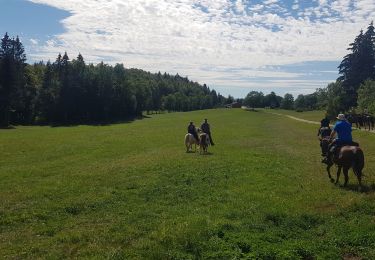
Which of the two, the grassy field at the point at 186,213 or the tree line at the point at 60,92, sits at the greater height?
the tree line at the point at 60,92

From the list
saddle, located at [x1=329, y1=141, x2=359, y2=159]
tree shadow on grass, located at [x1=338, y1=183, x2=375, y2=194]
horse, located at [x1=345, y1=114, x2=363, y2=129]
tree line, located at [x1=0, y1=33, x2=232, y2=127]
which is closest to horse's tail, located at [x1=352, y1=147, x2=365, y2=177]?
tree shadow on grass, located at [x1=338, y1=183, x2=375, y2=194]

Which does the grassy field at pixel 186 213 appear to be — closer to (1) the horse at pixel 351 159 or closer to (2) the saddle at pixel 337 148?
(1) the horse at pixel 351 159

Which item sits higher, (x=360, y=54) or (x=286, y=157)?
(x=360, y=54)

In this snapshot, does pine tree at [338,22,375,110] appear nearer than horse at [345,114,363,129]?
No

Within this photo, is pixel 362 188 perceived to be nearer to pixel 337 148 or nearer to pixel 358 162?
pixel 358 162

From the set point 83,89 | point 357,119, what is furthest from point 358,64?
point 83,89

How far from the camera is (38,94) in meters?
99.6

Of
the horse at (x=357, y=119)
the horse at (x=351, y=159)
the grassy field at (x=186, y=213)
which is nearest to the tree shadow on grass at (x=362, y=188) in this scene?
the grassy field at (x=186, y=213)

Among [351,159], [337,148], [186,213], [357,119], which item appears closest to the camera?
[186,213]

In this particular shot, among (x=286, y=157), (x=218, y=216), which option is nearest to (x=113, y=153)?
(x=286, y=157)

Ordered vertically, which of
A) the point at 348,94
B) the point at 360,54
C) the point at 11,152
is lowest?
the point at 11,152

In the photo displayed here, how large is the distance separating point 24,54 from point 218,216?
97025 mm

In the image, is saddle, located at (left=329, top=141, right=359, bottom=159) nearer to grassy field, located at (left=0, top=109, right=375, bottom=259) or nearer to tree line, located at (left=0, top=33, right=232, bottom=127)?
grassy field, located at (left=0, top=109, right=375, bottom=259)

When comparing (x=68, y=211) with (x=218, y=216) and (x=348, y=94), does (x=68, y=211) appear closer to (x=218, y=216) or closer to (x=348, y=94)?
(x=218, y=216)
